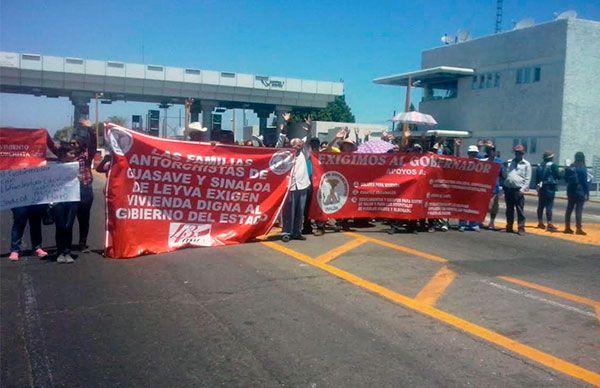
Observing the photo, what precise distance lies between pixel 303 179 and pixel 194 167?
1.99 m

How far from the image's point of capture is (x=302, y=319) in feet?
18.3

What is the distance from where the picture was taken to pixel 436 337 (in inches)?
204

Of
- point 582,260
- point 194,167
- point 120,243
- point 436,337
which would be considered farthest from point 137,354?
point 582,260

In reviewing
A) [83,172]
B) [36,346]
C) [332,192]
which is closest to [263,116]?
[332,192]

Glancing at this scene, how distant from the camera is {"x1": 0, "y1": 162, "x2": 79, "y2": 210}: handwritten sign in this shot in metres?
7.99

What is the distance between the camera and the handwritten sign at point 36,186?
799cm

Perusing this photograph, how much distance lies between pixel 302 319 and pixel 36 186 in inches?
187

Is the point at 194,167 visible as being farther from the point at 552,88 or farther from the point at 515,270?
the point at 552,88

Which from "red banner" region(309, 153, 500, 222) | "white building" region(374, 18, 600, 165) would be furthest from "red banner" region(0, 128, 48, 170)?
"white building" region(374, 18, 600, 165)

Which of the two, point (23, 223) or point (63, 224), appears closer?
point (63, 224)

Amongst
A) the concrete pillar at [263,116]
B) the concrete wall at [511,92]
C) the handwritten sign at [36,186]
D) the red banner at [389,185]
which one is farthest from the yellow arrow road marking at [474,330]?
the concrete pillar at [263,116]

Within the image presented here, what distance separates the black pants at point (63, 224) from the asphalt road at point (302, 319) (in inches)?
11.2

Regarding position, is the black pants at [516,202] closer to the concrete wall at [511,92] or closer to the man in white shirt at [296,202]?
the man in white shirt at [296,202]

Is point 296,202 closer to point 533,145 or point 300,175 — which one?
point 300,175
